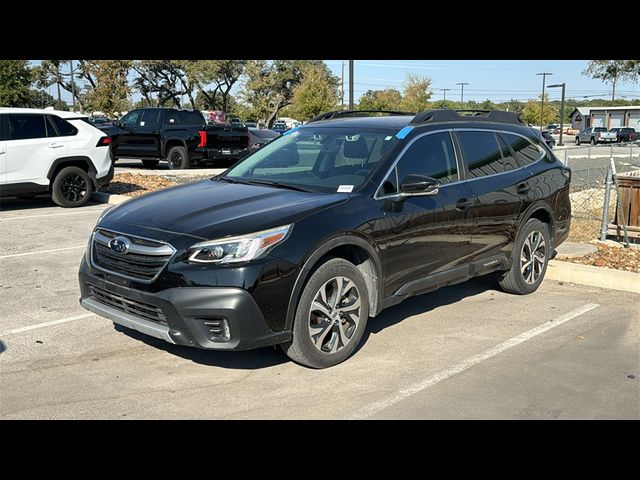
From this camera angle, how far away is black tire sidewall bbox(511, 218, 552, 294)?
6594 millimetres

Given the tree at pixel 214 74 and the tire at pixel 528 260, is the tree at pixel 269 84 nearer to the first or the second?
the tree at pixel 214 74

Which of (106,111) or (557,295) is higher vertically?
(106,111)

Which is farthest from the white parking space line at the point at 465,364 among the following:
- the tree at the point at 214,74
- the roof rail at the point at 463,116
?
the tree at the point at 214,74

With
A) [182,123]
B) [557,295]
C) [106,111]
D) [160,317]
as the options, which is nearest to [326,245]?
[160,317]

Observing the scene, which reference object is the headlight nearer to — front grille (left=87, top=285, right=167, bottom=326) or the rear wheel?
front grille (left=87, top=285, right=167, bottom=326)

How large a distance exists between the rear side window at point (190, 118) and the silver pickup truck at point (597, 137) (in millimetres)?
48106

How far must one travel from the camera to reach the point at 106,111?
47531 mm

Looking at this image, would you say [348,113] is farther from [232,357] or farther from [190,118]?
[190,118]

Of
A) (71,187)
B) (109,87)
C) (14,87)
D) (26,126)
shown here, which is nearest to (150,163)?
(71,187)

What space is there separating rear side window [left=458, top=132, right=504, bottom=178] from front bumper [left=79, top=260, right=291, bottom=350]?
2.66 metres

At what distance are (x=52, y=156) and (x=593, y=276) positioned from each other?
9.10 meters
